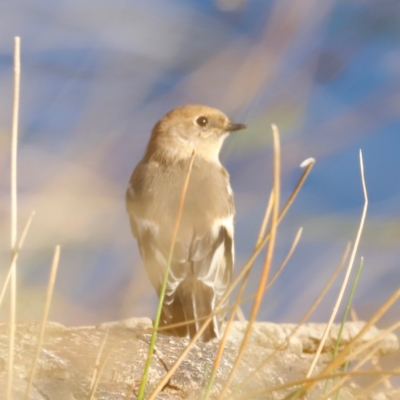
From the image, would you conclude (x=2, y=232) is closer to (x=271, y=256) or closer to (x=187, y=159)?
(x=271, y=256)

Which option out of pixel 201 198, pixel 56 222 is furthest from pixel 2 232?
pixel 201 198

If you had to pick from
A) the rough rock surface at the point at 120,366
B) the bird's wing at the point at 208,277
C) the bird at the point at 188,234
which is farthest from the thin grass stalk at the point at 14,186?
the bird's wing at the point at 208,277

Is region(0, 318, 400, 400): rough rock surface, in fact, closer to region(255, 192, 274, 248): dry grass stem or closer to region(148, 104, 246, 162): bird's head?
region(255, 192, 274, 248): dry grass stem

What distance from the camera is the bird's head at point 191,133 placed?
3.88 m

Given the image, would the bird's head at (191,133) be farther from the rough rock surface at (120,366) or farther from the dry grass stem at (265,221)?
the dry grass stem at (265,221)

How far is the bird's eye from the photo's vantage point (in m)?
4.01

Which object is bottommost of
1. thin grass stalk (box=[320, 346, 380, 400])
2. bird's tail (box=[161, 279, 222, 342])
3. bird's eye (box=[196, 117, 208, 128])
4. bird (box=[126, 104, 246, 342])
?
bird's tail (box=[161, 279, 222, 342])

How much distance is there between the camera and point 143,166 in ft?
12.0

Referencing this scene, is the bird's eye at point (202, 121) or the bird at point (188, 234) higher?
the bird's eye at point (202, 121)

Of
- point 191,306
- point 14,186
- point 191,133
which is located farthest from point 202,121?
point 14,186

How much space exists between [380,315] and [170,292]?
6.06ft

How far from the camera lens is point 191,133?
3.97 meters

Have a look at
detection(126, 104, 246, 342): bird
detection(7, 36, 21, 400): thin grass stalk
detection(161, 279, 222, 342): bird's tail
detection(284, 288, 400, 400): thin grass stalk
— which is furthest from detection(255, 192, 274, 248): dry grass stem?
detection(161, 279, 222, 342): bird's tail

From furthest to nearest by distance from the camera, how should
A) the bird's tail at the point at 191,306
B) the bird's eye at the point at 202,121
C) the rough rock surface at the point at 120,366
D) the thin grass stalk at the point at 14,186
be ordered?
Result: the bird's eye at the point at 202,121
the bird's tail at the point at 191,306
the rough rock surface at the point at 120,366
the thin grass stalk at the point at 14,186
